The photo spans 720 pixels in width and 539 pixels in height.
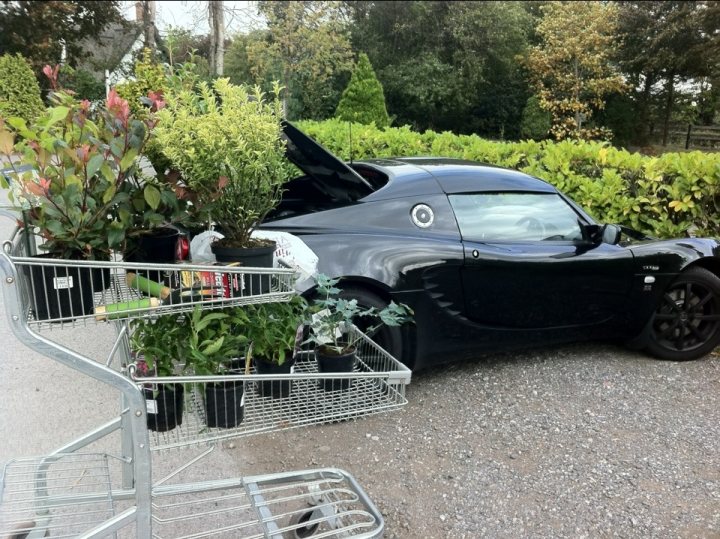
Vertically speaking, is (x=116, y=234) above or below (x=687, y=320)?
above

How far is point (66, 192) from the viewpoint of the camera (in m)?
1.86

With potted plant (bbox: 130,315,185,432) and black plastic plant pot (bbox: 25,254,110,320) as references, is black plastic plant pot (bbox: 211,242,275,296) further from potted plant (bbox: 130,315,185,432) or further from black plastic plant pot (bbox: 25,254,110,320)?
black plastic plant pot (bbox: 25,254,110,320)

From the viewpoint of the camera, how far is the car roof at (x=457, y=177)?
4031 millimetres

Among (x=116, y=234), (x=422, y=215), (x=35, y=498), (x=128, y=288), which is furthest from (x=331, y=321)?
(x=422, y=215)

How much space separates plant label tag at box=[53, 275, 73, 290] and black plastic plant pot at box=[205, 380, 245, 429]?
58 cm

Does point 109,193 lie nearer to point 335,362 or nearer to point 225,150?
point 225,150

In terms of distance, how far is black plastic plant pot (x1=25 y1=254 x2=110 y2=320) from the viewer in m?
1.83

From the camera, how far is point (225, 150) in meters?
2.04

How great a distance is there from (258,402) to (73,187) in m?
1.02

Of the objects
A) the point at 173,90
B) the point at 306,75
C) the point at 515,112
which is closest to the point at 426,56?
the point at 515,112

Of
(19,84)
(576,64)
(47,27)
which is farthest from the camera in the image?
(576,64)

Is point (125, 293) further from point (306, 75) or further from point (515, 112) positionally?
point (515, 112)

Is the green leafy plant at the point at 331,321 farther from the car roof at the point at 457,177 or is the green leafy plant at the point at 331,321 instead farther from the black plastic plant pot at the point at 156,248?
the car roof at the point at 457,177

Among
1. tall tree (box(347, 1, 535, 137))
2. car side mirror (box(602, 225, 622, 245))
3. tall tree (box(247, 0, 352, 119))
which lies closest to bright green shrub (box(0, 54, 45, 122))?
tall tree (box(247, 0, 352, 119))
